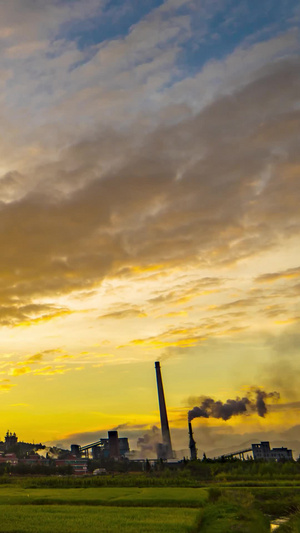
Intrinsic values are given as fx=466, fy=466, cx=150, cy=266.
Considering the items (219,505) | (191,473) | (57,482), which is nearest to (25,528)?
(219,505)

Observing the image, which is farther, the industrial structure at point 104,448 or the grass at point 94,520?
the industrial structure at point 104,448

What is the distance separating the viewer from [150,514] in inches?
1377

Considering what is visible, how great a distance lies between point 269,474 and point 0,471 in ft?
250

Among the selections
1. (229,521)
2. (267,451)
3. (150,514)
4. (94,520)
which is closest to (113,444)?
(267,451)

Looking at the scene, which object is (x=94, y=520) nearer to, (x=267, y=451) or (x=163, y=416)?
(x=163, y=416)

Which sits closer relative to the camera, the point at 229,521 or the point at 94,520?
the point at 229,521

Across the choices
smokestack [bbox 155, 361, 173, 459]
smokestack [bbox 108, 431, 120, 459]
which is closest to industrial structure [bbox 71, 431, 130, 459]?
smokestack [bbox 108, 431, 120, 459]

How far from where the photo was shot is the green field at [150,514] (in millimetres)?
29359

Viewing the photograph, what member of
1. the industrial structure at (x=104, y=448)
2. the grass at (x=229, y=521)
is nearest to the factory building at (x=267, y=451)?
the industrial structure at (x=104, y=448)

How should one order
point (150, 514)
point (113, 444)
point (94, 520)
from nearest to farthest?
point (94, 520)
point (150, 514)
point (113, 444)

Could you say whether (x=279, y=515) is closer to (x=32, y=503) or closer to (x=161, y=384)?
(x=32, y=503)

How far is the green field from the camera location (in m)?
29.4

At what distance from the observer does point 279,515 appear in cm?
4262

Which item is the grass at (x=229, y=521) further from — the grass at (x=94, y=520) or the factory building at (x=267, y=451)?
the factory building at (x=267, y=451)
